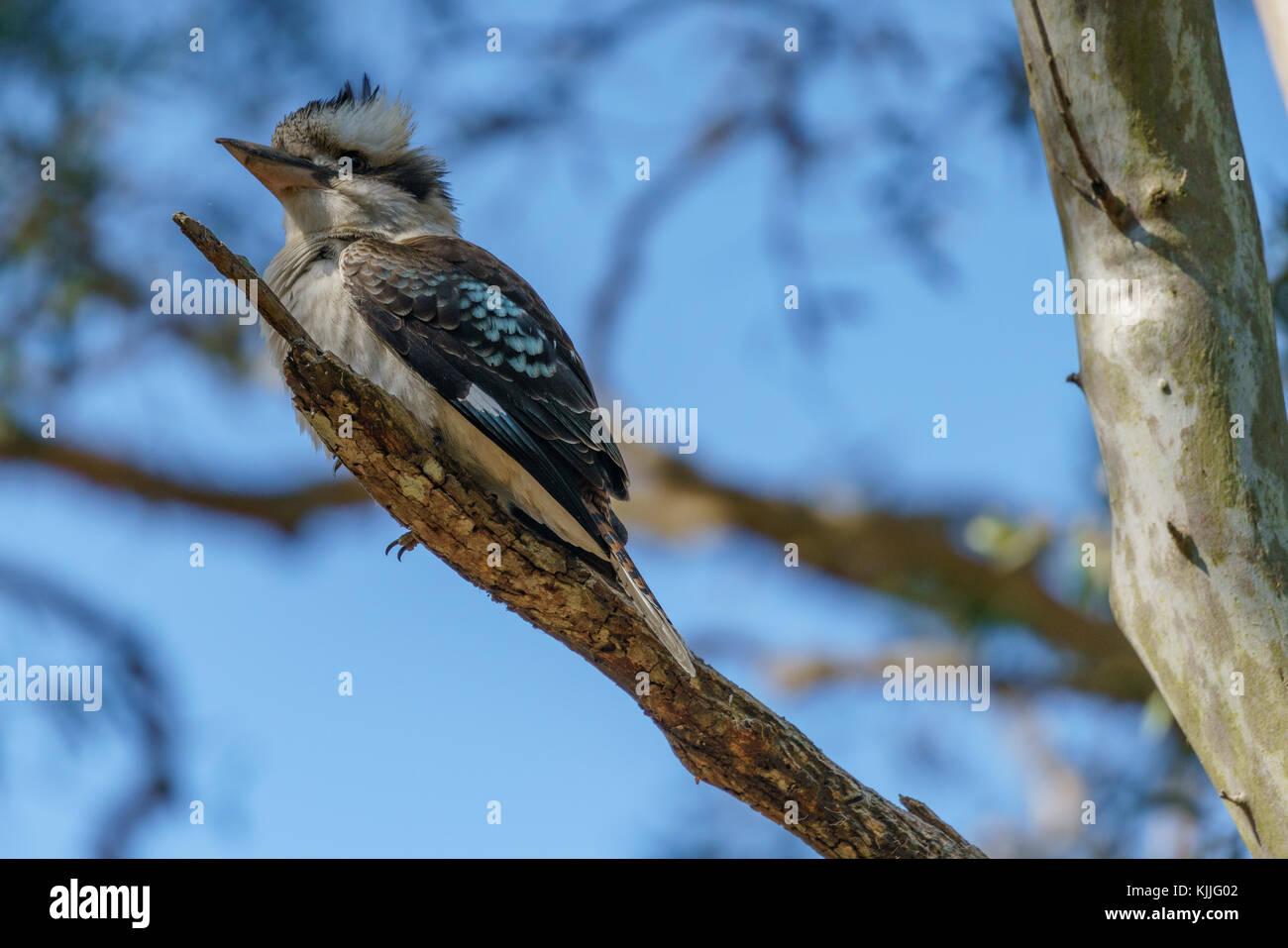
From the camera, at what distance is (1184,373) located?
7.16 ft

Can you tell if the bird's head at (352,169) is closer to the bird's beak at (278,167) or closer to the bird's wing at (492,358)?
the bird's beak at (278,167)

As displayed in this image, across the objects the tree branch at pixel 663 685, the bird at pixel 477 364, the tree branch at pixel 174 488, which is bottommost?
the tree branch at pixel 663 685

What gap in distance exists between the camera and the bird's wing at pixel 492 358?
2455 mm

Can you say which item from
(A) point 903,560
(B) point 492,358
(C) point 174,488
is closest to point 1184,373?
(B) point 492,358

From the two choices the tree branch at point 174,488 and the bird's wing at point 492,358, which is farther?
the tree branch at point 174,488

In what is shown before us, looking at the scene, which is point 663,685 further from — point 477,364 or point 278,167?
point 278,167

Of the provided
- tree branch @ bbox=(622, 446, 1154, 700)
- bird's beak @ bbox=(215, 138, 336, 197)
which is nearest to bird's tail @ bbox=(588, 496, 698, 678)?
bird's beak @ bbox=(215, 138, 336, 197)

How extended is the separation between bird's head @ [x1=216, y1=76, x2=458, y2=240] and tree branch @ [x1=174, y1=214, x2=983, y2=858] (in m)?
0.99

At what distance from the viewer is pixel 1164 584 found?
2.17 meters

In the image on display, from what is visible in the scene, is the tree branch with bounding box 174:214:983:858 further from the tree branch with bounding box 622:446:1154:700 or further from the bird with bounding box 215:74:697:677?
the tree branch with bounding box 622:446:1154:700

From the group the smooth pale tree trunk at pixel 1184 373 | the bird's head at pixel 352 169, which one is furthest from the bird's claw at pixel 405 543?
the smooth pale tree trunk at pixel 1184 373
